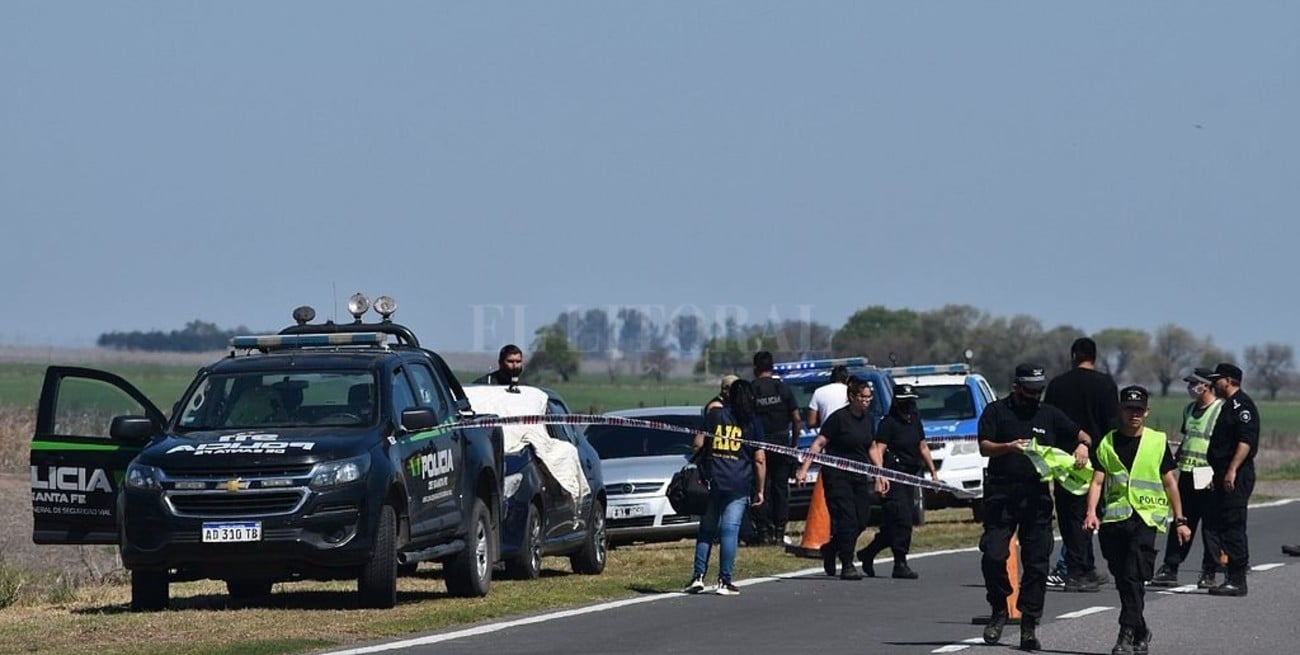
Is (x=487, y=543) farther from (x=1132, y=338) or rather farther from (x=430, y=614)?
(x=1132, y=338)

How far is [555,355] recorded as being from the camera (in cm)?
7669

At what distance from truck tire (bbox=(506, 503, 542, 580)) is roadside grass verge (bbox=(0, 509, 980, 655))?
0.11 metres

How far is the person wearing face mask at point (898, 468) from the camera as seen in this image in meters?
20.7

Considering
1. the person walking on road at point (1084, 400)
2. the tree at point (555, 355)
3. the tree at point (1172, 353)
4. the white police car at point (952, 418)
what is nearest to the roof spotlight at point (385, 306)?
the person walking on road at point (1084, 400)

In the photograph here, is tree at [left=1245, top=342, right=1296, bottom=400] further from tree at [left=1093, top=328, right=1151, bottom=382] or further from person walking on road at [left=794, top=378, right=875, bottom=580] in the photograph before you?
person walking on road at [left=794, top=378, right=875, bottom=580]

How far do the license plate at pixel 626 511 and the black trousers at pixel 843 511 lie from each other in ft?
13.7

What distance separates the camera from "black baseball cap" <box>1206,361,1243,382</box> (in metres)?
19.3

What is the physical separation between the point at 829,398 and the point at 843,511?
5054 millimetres

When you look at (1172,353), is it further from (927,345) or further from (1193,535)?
(1193,535)

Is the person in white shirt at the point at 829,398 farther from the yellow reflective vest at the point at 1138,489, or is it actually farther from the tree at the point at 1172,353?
the tree at the point at 1172,353

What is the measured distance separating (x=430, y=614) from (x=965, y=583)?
17.5 ft

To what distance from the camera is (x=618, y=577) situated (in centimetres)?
2125

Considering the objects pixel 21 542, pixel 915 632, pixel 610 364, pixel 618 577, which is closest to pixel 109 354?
pixel 610 364

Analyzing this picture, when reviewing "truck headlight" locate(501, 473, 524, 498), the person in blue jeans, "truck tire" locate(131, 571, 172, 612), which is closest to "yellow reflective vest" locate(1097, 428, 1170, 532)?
the person in blue jeans
